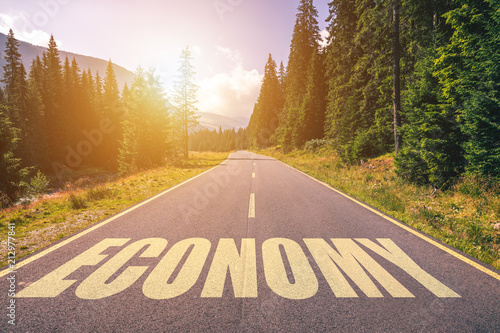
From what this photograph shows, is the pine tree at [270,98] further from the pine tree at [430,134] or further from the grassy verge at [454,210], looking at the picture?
the grassy verge at [454,210]

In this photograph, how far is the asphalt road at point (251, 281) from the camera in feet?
7.82

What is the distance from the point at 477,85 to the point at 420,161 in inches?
124

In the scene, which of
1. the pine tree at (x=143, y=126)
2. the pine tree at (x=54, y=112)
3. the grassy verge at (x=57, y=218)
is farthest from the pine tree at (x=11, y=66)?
the grassy verge at (x=57, y=218)

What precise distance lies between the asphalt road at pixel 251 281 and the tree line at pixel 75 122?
596 inches

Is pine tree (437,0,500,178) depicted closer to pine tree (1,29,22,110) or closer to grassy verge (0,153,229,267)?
grassy verge (0,153,229,267)

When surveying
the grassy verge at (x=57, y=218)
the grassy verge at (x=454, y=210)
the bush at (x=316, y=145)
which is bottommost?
the grassy verge at (x=57, y=218)

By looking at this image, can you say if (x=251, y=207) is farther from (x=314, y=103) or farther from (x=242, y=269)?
(x=314, y=103)

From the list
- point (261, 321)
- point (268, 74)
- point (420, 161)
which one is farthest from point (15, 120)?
point (268, 74)

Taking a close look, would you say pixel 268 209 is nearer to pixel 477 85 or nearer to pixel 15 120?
pixel 477 85

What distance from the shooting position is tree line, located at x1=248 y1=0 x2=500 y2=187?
7320mm

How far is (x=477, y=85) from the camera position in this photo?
7.78m

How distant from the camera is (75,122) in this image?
127ft

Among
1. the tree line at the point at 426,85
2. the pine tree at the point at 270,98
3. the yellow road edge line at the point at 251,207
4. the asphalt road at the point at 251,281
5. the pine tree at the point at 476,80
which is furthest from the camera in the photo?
the pine tree at the point at 270,98

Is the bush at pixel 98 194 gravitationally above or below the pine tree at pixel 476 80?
below
